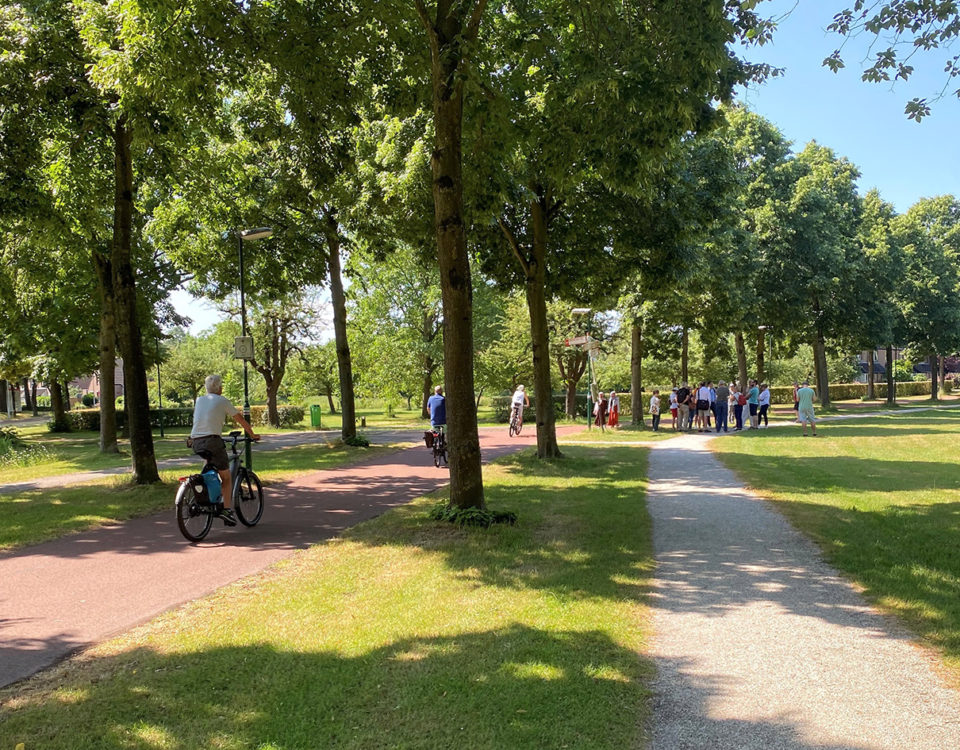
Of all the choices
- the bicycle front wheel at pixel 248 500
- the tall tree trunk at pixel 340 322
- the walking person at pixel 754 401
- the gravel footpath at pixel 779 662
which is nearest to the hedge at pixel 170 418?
the tall tree trunk at pixel 340 322

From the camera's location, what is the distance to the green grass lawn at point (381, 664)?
3523 millimetres

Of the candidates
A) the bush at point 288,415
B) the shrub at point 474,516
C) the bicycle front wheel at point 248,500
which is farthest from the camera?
the bush at point 288,415

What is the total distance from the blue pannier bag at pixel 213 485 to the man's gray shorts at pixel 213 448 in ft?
0.29

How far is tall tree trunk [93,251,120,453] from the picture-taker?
20.9m

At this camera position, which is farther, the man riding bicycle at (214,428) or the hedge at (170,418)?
the hedge at (170,418)

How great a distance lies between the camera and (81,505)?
1080cm

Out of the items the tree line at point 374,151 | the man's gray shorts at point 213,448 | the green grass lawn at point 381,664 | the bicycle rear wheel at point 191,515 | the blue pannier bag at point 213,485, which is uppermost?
the tree line at point 374,151

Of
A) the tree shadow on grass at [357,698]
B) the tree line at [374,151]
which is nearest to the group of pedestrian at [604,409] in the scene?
the tree line at [374,151]

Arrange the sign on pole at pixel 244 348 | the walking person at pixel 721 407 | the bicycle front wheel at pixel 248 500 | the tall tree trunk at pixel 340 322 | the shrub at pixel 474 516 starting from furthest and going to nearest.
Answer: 1. the walking person at pixel 721 407
2. the tall tree trunk at pixel 340 322
3. the sign on pole at pixel 244 348
4. the bicycle front wheel at pixel 248 500
5. the shrub at pixel 474 516

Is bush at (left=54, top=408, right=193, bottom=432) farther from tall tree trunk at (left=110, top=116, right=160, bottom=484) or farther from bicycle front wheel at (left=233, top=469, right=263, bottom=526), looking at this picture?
bicycle front wheel at (left=233, top=469, right=263, bottom=526)

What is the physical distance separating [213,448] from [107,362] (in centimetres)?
1550

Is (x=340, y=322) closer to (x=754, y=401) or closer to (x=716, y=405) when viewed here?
(x=716, y=405)

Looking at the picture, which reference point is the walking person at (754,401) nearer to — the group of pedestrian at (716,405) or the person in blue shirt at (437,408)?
the group of pedestrian at (716,405)

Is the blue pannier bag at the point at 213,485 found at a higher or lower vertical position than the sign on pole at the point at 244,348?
lower
